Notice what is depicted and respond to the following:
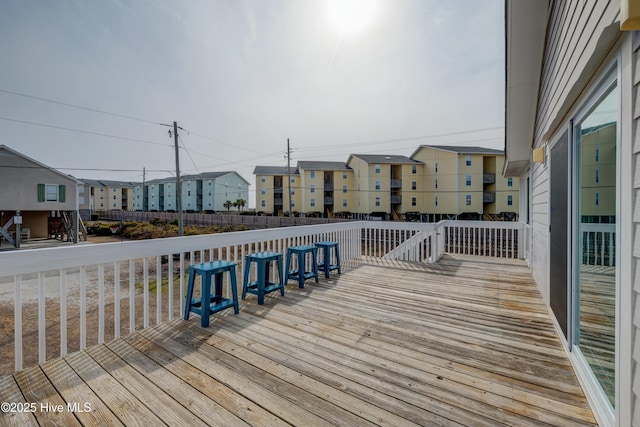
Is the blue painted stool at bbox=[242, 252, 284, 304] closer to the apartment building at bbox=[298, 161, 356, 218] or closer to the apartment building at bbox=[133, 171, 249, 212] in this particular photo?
the apartment building at bbox=[298, 161, 356, 218]

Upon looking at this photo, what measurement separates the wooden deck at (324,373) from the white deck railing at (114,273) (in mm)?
344

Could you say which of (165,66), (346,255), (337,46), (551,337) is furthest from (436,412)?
(165,66)

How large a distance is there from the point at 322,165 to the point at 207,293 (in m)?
26.5

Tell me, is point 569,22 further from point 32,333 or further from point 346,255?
point 32,333

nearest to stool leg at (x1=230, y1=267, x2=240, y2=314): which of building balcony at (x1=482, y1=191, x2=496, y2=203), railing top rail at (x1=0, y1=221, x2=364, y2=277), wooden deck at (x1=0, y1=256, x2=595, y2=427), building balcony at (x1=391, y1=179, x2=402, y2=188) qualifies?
wooden deck at (x1=0, y1=256, x2=595, y2=427)

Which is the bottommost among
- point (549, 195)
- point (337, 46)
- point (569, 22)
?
point (549, 195)

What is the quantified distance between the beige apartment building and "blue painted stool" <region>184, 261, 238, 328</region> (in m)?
18.8

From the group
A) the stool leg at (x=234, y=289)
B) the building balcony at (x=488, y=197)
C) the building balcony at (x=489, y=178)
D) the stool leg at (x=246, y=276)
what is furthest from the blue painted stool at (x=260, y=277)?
the building balcony at (x=489, y=178)

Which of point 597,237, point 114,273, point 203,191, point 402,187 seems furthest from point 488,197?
point 203,191

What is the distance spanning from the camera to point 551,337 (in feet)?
8.02

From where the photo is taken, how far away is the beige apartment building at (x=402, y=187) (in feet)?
76.6

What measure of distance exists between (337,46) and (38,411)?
7239 millimetres

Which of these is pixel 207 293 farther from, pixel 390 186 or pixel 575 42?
pixel 390 186

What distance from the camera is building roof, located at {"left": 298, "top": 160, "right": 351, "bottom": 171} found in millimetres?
27845
